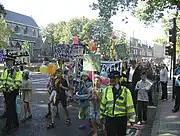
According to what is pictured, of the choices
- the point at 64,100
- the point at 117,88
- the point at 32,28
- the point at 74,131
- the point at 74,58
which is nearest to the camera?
the point at 117,88

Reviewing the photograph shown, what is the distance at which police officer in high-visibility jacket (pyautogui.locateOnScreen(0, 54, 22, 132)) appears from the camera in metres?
9.59

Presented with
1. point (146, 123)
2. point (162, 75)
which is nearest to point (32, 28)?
point (162, 75)

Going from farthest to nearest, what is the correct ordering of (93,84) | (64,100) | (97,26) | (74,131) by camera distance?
1. (97,26)
2. (64,100)
3. (74,131)
4. (93,84)

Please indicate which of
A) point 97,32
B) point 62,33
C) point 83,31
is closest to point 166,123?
point 97,32

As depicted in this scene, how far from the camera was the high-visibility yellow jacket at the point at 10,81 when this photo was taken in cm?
Result: 960

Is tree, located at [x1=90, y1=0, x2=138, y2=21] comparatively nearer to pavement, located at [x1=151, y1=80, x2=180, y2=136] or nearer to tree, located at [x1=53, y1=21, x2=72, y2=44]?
pavement, located at [x1=151, y1=80, x2=180, y2=136]

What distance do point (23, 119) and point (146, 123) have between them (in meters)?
3.62

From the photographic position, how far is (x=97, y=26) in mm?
80438

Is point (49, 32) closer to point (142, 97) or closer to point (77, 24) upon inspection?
point (77, 24)

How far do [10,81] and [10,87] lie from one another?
0.54 ft

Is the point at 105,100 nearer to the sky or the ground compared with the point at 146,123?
nearer to the sky

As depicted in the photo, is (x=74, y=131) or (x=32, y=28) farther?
(x=32, y=28)

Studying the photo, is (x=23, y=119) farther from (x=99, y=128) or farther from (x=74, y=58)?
(x=74, y=58)

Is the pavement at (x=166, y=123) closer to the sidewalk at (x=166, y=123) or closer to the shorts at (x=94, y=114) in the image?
the sidewalk at (x=166, y=123)
